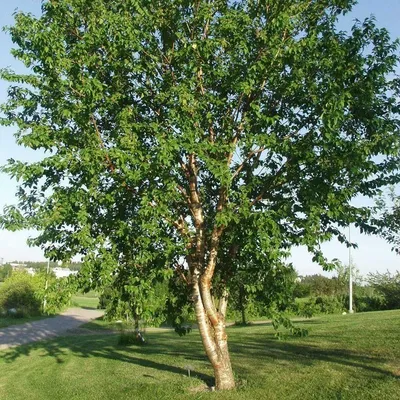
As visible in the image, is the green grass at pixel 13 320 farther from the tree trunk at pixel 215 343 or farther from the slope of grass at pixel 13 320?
the tree trunk at pixel 215 343

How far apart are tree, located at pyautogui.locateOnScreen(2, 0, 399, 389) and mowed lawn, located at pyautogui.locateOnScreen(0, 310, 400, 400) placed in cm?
150

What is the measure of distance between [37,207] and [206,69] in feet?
14.3

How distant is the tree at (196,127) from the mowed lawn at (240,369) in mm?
1504

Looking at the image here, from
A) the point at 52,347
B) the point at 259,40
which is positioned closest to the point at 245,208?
the point at 259,40

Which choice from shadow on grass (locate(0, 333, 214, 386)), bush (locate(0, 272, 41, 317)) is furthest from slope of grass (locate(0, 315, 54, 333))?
shadow on grass (locate(0, 333, 214, 386))

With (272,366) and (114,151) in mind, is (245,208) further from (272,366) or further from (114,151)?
(272,366)

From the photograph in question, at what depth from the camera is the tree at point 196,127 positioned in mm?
9133

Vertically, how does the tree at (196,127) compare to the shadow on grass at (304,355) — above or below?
above

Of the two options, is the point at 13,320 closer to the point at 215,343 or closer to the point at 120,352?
the point at 120,352

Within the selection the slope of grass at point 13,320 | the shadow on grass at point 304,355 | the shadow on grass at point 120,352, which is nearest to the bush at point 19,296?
the slope of grass at point 13,320

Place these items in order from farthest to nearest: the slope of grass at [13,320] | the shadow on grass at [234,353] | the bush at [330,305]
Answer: the bush at [330,305] < the slope of grass at [13,320] < the shadow on grass at [234,353]

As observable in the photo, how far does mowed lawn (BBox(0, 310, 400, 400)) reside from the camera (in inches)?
393

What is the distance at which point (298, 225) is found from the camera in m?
9.29

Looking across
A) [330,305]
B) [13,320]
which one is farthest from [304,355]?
[13,320]
